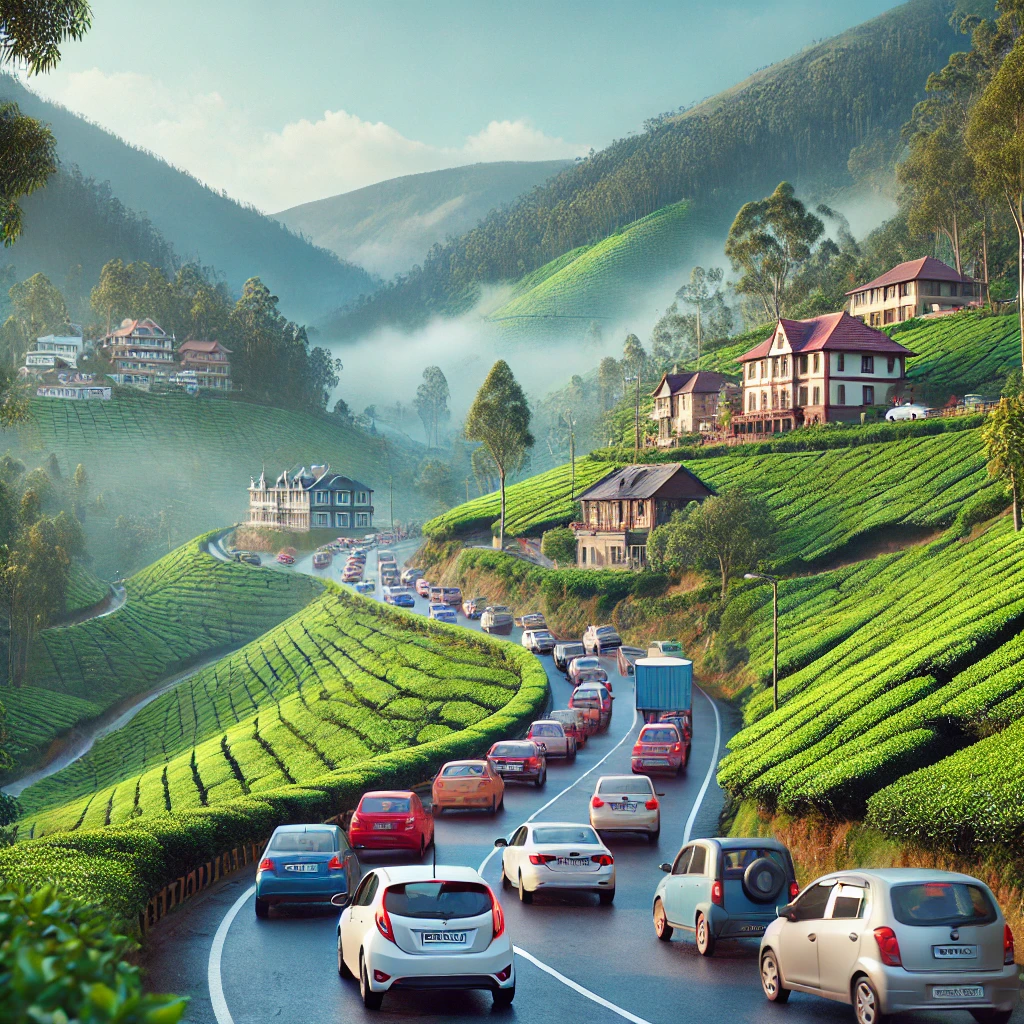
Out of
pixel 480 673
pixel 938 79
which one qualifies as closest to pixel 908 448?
pixel 480 673

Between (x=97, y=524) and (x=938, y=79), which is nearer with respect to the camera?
(x=938, y=79)

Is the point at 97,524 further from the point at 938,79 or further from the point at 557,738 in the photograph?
the point at 557,738

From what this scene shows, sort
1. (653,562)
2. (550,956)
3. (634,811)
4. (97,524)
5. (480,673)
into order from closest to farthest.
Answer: (550,956) < (634,811) < (480,673) < (653,562) < (97,524)

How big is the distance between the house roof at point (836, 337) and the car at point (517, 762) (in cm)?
6775

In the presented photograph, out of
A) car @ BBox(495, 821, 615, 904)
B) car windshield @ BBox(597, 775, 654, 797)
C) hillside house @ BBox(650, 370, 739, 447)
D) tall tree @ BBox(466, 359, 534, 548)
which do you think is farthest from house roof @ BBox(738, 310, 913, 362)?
car @ BBox(495, 821, 615, 904)

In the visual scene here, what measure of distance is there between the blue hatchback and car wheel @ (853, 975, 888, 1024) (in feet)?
12.8

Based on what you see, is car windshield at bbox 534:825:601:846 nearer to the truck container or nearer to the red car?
the red car

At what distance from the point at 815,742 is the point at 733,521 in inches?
1678

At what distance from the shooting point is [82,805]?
63.2 metres

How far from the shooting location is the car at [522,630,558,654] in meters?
72.8

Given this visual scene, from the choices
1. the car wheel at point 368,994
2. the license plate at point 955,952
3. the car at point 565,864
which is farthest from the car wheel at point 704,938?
the car wheel at point 368,994

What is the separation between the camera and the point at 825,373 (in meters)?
97.3

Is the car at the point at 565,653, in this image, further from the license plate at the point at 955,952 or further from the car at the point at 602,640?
the license plate at the point at 955,952

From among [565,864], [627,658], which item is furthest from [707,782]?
[627,658]
